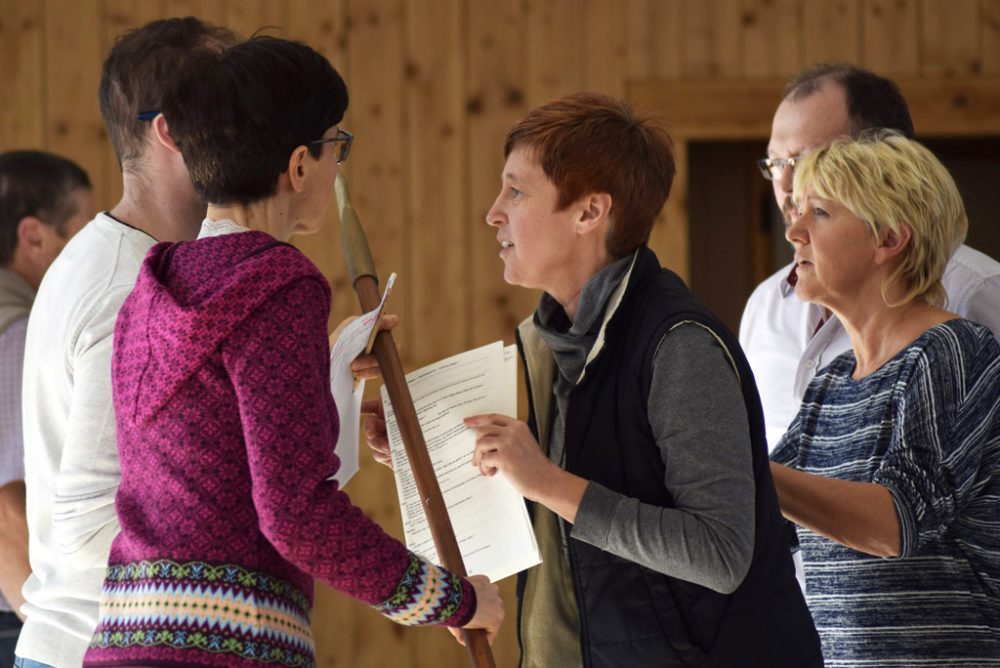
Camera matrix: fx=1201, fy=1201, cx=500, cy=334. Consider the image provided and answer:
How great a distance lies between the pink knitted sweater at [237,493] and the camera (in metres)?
1.26

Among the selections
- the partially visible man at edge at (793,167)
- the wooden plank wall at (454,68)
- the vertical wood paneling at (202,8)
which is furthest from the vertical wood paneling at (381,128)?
the partially visible man at edge at (793,167)

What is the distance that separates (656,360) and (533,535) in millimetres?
283

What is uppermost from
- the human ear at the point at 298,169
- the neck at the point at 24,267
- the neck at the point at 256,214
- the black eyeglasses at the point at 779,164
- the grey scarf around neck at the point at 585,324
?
the human ear at the point at 298,169

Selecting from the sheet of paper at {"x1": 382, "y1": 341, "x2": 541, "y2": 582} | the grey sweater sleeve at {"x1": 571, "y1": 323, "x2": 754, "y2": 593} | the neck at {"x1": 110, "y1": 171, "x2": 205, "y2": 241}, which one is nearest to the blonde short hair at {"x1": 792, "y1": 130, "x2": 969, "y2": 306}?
the grey sweater sleeve at {"x1": 571, "y1": 323, "x2": 754, "y2": 593}

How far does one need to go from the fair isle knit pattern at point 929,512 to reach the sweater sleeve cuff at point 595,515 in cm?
43

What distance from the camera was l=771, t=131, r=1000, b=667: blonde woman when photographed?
170 cm

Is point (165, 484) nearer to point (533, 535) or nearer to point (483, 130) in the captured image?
point (533, 535)

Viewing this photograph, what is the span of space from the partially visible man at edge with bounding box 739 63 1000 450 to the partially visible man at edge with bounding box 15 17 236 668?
1.18 metres

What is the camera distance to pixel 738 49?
14.6ft

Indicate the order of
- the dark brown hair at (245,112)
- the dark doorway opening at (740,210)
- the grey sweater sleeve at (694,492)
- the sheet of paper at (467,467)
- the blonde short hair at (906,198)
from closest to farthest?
the dark brown hair at (245,112) → the grey sweater sleeve at (694,492) → the sheet of paper at (467,467) → the blonde short hair at (906,198) → the dark doorway opening at (740,210)

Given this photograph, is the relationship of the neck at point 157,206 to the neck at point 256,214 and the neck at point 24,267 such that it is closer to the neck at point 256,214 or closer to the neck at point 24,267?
the neck at point 256,214

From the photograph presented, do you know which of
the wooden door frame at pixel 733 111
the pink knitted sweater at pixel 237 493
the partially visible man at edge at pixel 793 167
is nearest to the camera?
the pink knitted sweater at pixel 237 493

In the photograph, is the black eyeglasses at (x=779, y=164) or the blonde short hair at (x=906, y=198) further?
the black eyeglasses at (x=779, y=164)

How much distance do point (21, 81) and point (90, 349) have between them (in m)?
3.33
